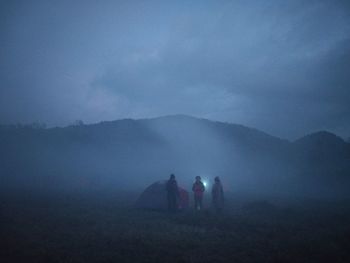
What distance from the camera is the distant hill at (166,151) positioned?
62975 mm

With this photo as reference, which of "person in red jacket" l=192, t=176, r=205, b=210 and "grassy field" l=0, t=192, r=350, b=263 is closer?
"grassy field" l=0, t=192, r=350, b=263

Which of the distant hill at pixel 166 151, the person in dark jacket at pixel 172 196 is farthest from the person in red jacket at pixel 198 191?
the distant hill at pixel 166 151

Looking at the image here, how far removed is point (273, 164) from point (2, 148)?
229 feet

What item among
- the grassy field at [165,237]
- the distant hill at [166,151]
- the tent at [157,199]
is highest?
the distant hill at [166,151]

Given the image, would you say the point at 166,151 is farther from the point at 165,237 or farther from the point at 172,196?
the point at 165,237

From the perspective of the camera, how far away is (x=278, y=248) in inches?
435

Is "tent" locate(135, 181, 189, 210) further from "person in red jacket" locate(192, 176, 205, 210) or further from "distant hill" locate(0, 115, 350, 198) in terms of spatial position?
"distant hill" locate(0, 115, 350, 198)

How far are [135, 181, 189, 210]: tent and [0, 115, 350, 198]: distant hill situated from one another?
4114cm

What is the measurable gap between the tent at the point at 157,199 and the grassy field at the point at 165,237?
1.97 meters

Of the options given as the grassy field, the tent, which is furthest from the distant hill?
the grassy field

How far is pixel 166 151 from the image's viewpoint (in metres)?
83.8

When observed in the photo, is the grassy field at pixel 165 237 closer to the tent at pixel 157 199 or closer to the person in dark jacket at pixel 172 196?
the person in dark jacket at pixel 172 196

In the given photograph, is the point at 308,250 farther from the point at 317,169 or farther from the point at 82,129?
the point at 82,129

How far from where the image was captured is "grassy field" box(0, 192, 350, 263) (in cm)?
991
